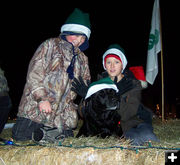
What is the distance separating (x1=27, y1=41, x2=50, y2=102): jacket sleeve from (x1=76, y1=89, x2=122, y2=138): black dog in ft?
1.88

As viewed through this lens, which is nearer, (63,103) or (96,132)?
(96,132)

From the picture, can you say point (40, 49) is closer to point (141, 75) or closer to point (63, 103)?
point (63, 103)

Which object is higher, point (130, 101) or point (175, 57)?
point (175, 57)

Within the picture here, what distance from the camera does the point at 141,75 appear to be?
9.84 feet

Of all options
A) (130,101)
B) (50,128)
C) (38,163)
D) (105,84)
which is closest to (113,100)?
(105,84)

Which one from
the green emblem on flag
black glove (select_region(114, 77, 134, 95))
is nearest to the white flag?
the green emblem on flag

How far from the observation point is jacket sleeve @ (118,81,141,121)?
249cm

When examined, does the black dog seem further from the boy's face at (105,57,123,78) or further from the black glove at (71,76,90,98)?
the boy's face at (105,57,123,78)

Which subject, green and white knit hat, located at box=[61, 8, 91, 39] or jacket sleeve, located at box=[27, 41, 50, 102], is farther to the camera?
green and white knit hat, located at box=[61, 8, 91, 39]

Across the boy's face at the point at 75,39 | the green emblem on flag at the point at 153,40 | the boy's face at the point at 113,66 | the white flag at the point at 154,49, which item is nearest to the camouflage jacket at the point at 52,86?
the boy's face at the point at 75,39

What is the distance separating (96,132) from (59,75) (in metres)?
0.82

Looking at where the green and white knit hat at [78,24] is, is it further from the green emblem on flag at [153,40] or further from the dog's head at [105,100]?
the green emblem on flag at [153,40]

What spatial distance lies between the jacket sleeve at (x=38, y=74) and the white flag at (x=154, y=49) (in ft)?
12.8

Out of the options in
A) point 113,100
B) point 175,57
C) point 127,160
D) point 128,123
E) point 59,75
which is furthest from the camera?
point 175,57
